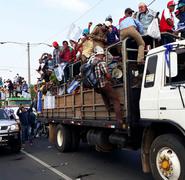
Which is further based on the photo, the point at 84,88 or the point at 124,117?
the point at 84,88

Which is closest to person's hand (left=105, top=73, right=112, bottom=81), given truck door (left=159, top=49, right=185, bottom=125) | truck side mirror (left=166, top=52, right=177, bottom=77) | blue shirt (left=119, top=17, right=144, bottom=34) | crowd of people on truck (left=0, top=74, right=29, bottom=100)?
blue shirt (left=119, top=17, right=144, bottom=34)

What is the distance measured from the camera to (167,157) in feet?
19.0

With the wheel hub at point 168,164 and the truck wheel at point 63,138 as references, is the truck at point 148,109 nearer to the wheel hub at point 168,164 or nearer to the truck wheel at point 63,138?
the wheel hub at point 168,164

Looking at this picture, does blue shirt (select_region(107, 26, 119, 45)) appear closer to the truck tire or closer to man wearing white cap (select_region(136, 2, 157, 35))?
man wearing white cap (select_region(136, 2, 157, 35))

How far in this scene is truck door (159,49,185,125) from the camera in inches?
222

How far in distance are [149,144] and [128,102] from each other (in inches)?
33.8

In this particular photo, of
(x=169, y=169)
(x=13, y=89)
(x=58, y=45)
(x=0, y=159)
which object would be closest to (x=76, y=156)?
(x=0, y=159)

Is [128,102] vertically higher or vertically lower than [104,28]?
lower

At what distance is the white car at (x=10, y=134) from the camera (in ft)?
36.8

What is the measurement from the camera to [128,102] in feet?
22.0

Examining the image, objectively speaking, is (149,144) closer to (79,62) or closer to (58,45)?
(79,62)

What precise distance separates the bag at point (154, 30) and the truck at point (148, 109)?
0.27 meters

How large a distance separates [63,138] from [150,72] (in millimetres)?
5244

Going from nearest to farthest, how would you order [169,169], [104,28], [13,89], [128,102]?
[169,169] < [128,102] < [104,28] < [13,89]
